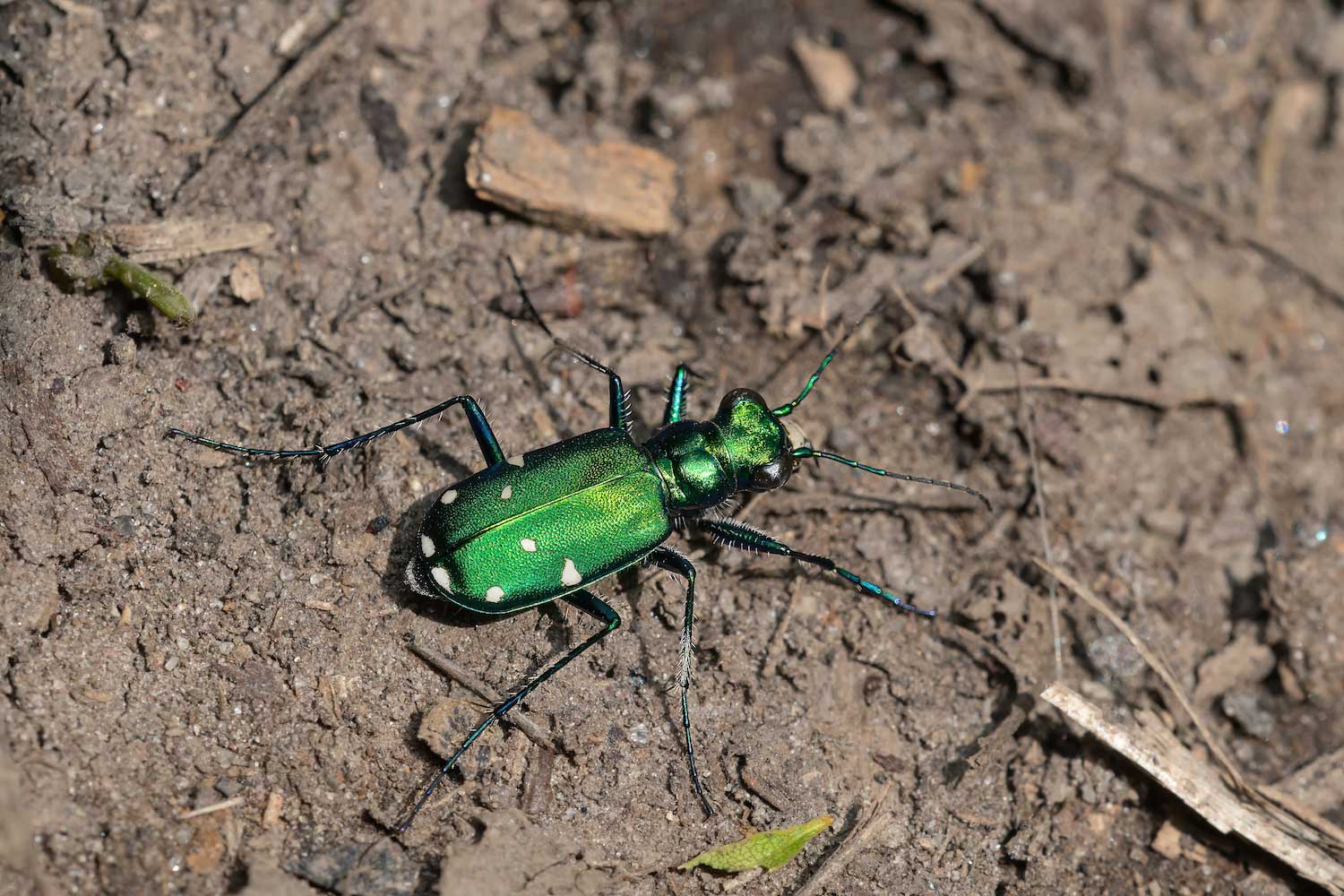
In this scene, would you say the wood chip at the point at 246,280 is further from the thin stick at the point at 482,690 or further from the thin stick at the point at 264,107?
the thin stick at the point at 482,690

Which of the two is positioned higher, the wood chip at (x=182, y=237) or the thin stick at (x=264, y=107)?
the thin stick at (x=264, y=107)

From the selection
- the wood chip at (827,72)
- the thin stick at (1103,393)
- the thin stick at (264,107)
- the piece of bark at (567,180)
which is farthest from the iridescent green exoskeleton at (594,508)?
the wood chip at (827,72)

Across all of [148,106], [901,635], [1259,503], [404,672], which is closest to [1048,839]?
[901,635]

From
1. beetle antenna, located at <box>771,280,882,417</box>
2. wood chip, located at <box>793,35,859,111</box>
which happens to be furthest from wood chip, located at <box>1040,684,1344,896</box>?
wood chip, located at <box>793,35,859,111</box>

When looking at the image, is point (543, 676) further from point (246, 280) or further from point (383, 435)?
point (246, 280)

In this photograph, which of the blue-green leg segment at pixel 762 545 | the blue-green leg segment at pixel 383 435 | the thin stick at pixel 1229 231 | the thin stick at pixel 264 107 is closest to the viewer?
the blue-green leg segment at pixel 383 435

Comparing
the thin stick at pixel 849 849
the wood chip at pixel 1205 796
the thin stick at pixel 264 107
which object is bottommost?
the wood chip at pixel 1205 796
